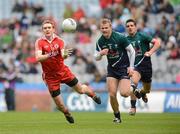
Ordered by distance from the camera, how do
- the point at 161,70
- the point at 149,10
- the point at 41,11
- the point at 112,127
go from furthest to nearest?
the point at 41,11 < the point at 149,10 < the point at 161,70 < the point at 112,127

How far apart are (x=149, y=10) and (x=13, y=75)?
725cm

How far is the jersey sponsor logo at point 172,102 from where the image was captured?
26219 millimetres

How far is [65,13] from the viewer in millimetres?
32812

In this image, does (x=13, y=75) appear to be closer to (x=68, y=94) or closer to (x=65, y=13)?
(x=68, y=94)

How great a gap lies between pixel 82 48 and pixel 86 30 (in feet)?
3.57

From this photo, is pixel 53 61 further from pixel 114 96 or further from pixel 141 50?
pixel 141 50

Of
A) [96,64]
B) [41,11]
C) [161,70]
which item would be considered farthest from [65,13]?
[161,70]

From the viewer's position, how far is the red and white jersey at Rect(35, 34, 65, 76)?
15820 mm

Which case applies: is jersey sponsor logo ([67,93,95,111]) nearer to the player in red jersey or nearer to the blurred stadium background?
the blurred stadium background

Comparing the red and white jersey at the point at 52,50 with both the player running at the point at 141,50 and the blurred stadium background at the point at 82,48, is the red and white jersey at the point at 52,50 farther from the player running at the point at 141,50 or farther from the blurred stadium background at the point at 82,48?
the blurred stadium background at the point at 82,48

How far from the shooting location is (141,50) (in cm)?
1955

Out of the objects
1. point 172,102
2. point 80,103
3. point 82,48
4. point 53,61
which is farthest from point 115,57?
point 82,48

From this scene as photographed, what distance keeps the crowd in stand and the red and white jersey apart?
41.4 feet

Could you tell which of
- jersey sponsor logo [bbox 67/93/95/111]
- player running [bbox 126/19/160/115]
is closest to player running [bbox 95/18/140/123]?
player running [bbox 126/19/160/115]
